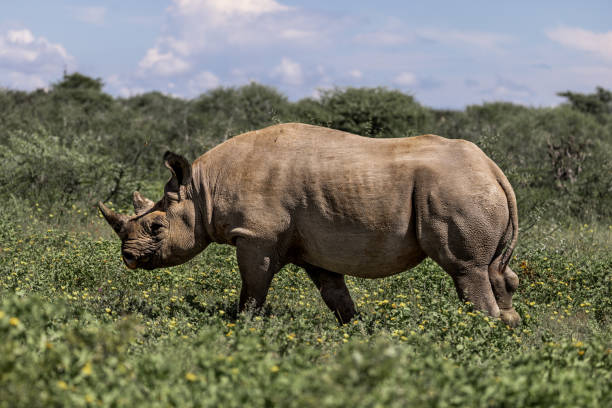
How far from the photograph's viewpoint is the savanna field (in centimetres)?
384

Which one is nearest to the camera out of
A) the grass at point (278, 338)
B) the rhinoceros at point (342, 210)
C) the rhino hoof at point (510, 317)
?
the grass at point (278, 338)

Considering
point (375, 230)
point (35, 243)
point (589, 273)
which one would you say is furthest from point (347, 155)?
point (35, 243)

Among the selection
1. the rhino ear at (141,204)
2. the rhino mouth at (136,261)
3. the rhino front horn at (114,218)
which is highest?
the rhino ear at (141,204)

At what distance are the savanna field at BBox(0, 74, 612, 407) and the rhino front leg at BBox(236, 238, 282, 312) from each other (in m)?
0.21

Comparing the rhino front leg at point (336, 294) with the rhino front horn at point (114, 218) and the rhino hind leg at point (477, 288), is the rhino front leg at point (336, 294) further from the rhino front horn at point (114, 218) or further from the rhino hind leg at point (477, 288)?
the rhino front horn at point (114, 218)

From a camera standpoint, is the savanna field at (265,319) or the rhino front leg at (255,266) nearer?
the savanna field at (265,319)

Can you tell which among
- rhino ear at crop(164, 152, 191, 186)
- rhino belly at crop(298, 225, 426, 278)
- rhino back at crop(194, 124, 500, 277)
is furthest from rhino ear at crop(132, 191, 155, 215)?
rhino belly at crop(298, 225, 426, 278)

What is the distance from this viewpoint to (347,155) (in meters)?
6.54

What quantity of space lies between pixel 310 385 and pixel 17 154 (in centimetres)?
1240

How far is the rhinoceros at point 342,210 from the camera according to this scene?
6191 millimetres

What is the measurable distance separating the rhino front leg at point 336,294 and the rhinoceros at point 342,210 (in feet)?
0.64

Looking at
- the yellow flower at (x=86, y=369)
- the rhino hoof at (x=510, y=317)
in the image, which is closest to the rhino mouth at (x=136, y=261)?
the yellow flower at (x=86, y=369)

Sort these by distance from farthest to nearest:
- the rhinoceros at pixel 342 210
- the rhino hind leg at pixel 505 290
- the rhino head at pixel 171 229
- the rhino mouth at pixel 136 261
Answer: the rhino mouth at pixel 136 261
the rhino head at pixel 171 229
the rhino hind leg at pixel 505 290
the rhinoceros at pixel 342 210

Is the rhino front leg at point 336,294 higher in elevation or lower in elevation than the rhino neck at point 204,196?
lower
